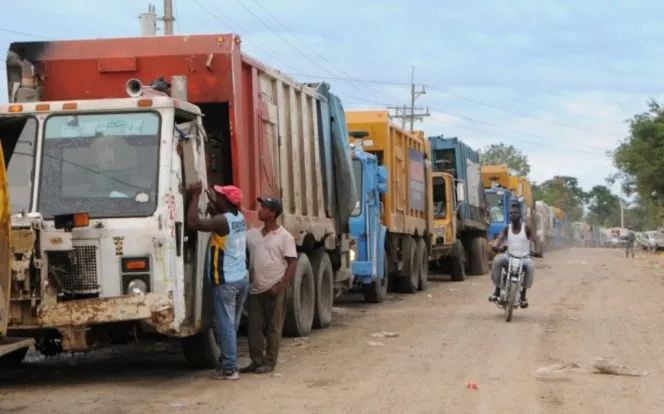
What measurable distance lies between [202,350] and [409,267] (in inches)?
441

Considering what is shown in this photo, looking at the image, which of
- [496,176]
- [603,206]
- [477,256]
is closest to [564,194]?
[603,206]

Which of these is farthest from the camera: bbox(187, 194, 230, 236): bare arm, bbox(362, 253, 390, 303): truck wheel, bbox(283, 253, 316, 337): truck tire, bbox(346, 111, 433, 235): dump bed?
bbox(346, 111, 433, 235): dump bed

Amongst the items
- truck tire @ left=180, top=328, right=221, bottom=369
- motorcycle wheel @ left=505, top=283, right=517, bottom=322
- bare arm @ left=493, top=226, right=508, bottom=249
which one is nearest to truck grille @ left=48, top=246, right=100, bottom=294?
truck tire @ left=180, top=328, right=221, bottom=369

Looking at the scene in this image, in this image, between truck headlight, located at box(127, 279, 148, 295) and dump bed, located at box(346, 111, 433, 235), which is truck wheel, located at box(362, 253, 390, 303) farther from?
truck headlight, located at box(127, 279, 148, 295)

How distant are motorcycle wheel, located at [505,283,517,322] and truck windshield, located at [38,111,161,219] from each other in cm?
701

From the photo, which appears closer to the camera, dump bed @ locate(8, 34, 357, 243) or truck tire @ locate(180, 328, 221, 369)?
Result: truck tire @ locate(180, 328, 221, 369)

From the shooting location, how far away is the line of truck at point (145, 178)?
27.7ft

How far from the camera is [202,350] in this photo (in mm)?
9797

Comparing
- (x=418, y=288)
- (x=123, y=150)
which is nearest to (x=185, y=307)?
(x=123, y=150)

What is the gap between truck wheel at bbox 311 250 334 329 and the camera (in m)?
13.6

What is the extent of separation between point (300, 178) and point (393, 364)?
3.43 meters

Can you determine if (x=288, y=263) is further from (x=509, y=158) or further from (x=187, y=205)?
(x=509, y=158)

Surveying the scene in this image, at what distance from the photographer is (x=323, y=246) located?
13.8 meters

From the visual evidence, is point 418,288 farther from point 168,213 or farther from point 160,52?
point 168,213
